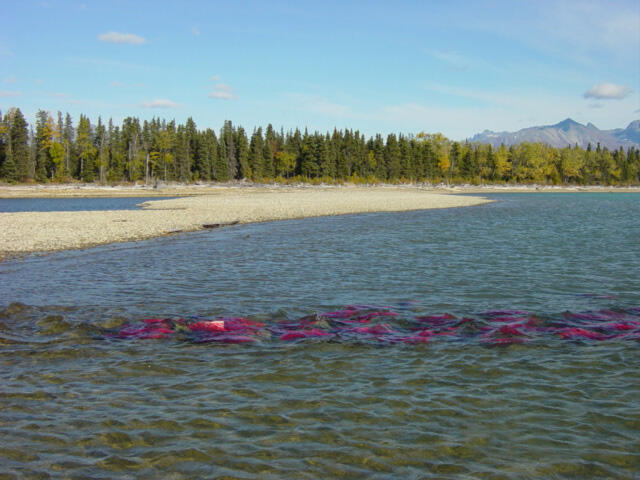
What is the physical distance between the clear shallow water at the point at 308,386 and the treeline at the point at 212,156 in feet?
351

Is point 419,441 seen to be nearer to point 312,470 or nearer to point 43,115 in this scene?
point 312,470

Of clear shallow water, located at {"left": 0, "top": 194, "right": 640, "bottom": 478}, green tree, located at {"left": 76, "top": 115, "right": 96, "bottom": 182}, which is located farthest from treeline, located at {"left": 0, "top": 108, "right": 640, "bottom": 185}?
clear shallow water, located at {"left": 0, "top": 194, "right": 640, "bottom": 478}

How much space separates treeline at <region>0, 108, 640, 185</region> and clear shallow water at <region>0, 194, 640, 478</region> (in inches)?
4213

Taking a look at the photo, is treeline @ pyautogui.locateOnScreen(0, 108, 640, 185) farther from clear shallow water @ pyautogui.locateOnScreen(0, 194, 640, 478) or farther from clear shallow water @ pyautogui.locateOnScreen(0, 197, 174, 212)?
clear shallow water @ pyautogui.locateOnScreen(0, 194, 640, 478)

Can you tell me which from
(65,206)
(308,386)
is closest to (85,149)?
(65,206)

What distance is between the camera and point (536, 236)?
27.8 m

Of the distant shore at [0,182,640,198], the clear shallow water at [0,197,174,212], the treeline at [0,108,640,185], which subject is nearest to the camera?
the clear shallow water at [0,197,174,212]

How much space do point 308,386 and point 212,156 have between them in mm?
124654

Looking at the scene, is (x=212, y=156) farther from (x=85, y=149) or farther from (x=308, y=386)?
(x=308, y=386)

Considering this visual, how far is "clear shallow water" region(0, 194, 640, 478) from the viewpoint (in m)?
5.38

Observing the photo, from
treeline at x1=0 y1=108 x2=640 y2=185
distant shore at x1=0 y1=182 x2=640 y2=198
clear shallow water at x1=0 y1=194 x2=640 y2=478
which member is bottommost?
clear shallow water at x1=0 y1=194 x2=640 y2=478

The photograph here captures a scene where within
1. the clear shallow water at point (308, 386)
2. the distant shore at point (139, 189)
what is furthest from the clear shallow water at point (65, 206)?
the clear shallow water at point (308, 386)

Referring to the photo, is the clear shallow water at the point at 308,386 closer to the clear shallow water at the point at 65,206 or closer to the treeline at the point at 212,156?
the clear shallow water at the point at 65,206

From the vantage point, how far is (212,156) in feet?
416
